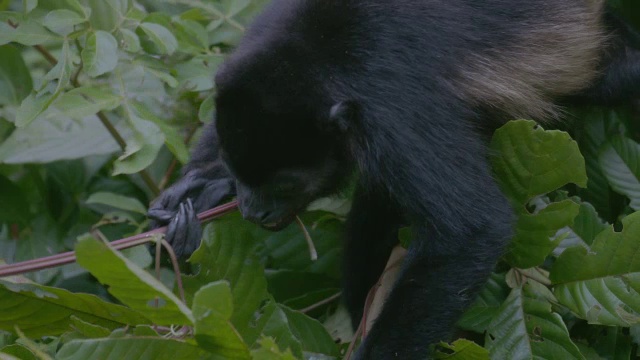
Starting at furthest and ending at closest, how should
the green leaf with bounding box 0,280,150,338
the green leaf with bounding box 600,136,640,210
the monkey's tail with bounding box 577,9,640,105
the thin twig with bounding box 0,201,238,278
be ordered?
1. the monkey's tail with bounding box 577,9,640,105
2. the green leaf with bounding box 600,136,640,210
3. the green leaf with bounding box 0,280,150,338
4. the thin twig with bounding box 0,201,238,278

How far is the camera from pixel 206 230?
10.1ft

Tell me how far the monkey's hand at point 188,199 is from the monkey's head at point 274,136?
23 cm

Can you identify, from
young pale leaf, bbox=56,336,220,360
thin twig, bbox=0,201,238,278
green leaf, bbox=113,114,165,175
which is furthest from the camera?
green leaf, bbox=113,114,165,175

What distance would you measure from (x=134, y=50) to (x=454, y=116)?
122cm

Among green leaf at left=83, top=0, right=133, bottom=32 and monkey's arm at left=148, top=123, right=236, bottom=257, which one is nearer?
monkey's arm at left=148, top=123, right=236, bottom=257

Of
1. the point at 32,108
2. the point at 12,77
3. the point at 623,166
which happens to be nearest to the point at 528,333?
the point at 623,166

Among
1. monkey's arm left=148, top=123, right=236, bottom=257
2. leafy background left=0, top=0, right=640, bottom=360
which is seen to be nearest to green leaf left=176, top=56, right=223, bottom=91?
leafy background left=0, top=0, right=640, bottom=360

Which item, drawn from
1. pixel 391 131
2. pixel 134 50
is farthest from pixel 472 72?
pixel 134 50

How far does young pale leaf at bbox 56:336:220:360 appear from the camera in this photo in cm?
248

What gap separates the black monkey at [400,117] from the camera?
9.85 feet

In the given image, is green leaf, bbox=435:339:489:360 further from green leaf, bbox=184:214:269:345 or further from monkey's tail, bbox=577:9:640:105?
monkey's tail, bbox=577:9:640:105

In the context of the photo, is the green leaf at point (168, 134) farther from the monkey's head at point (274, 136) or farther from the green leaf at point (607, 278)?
the green leaf at point (607, 278)

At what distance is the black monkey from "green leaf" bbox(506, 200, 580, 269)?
0.14 m

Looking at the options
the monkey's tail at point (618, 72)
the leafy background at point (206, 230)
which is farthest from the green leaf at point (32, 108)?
the monkey's tail at point (618, 72)
